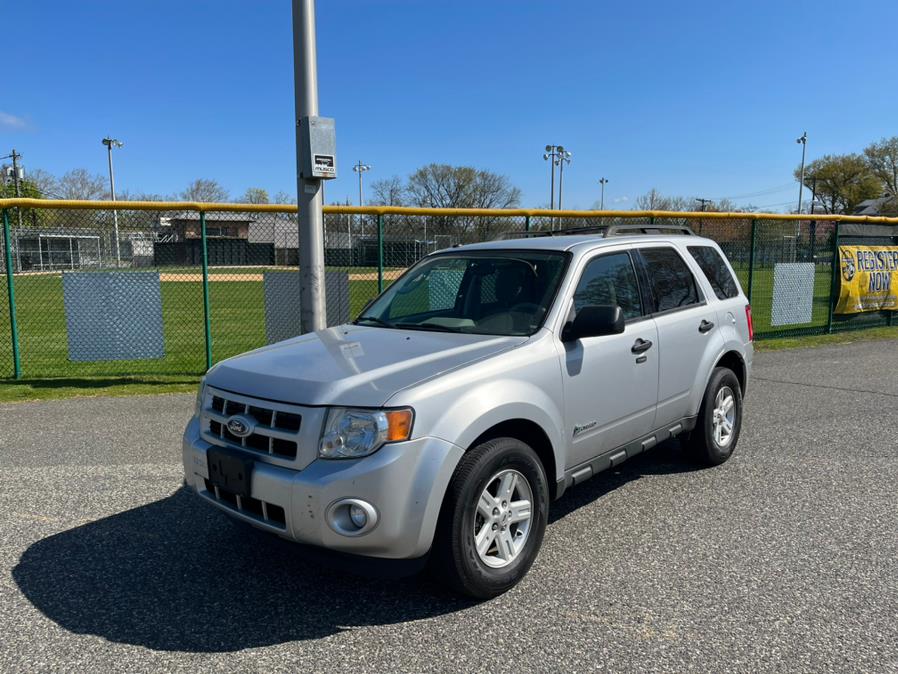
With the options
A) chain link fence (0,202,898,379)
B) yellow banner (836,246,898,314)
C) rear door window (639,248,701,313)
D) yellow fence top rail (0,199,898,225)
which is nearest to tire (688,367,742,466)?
rear door window (639,248,701,313)

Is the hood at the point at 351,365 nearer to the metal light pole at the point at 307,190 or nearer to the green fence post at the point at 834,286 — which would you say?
the metal light pole at the point at 307,190

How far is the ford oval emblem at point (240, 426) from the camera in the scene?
126 inches

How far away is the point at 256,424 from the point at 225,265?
36.3 ft

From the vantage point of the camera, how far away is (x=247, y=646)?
2.95 meters

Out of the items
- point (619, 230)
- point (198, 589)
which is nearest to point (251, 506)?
point (198, 589)

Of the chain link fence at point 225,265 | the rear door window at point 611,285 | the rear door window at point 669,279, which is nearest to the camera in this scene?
the rear door window at point 611,285

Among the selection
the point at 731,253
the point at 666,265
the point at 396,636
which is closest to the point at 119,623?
the point at 396,636

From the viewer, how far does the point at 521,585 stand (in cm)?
348

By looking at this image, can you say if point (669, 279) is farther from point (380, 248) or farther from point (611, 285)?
point (380, 248)

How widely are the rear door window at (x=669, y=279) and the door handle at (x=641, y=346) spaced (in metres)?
0.38

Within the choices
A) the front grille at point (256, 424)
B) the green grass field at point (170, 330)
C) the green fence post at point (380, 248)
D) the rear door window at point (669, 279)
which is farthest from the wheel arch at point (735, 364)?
the green grass field at point (170, 330)

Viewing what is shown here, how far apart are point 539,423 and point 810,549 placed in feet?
5.83

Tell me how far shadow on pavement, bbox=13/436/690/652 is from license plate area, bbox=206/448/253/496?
0.88 ft

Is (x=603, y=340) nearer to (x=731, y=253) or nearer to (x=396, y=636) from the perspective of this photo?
(x=396, y=636)
